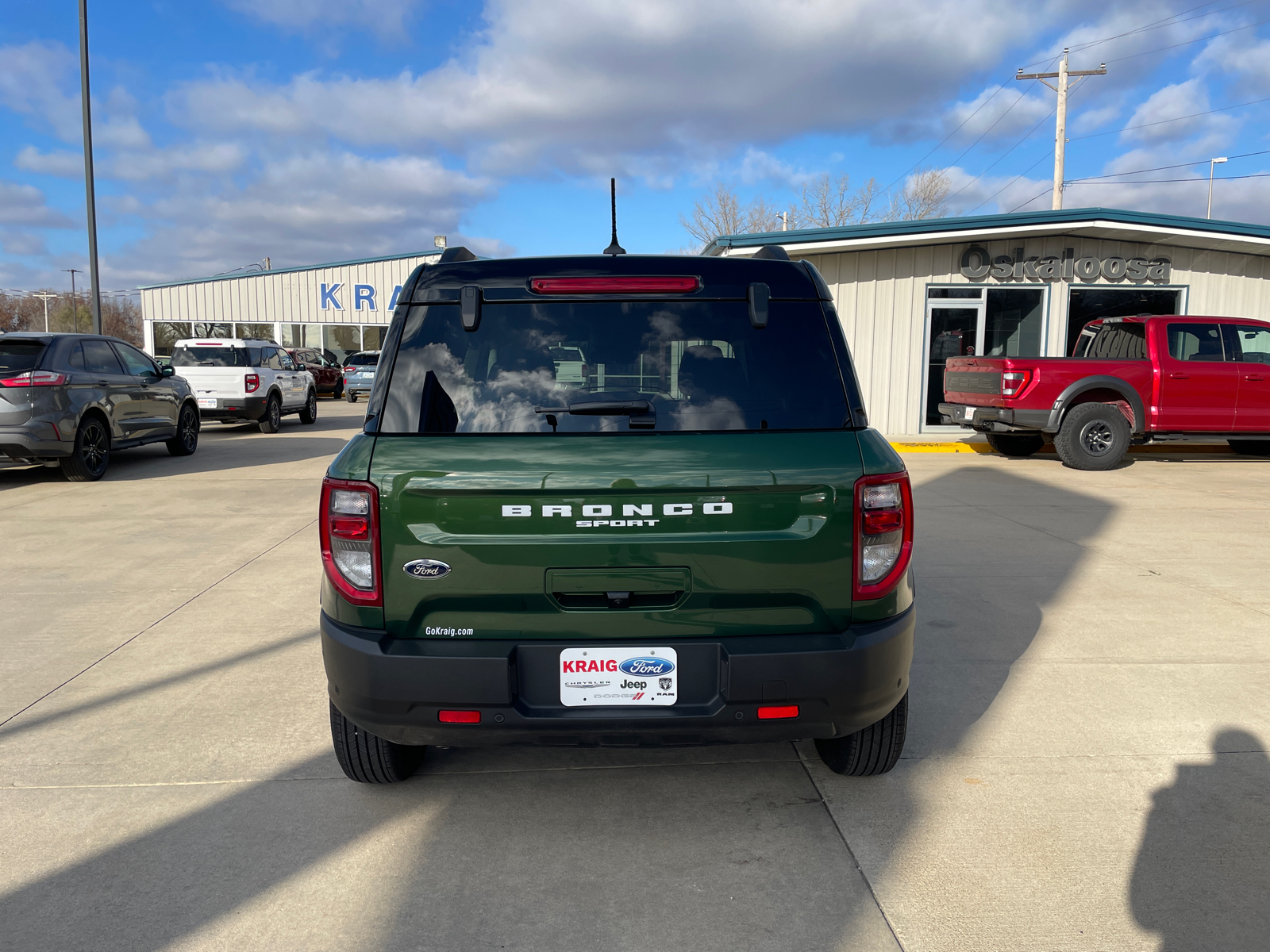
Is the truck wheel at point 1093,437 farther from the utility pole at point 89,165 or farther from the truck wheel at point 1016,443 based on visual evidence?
the utility pole at point 89,165

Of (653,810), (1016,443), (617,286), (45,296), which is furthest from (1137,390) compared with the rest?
(45,296)

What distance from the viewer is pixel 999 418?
41.1 feet

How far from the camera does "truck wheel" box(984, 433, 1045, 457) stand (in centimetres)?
1425

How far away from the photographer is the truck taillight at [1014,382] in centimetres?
1220

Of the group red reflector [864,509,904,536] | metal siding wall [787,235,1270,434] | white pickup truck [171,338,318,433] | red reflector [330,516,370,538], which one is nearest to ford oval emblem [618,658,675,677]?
red reflector [864,509,904,536]

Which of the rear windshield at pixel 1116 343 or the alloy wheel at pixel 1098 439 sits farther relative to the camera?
the rear windshield at pixel 1116 343

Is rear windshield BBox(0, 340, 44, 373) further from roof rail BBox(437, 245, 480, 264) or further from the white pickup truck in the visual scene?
roof rail BBox(437, 245, 480, 264)

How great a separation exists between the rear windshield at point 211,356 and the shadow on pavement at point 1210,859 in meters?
16.9

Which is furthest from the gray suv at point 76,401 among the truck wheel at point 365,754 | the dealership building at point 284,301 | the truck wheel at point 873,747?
the dealership building at point 284,301

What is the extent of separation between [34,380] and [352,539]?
9341mm

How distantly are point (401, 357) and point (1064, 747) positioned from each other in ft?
9.77

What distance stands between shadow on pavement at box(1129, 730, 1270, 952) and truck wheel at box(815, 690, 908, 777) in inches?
31.6

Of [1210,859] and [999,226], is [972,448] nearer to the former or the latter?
[999,226]

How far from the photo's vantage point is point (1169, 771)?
3.46 meters
